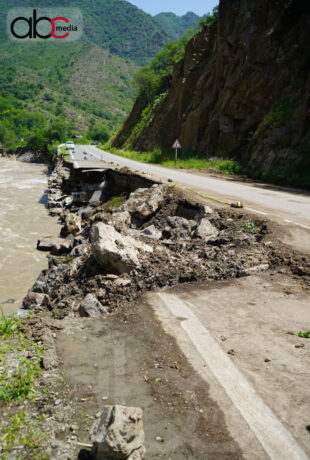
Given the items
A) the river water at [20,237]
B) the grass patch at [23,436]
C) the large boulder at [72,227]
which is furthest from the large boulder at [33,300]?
the large boulder at [72,227]

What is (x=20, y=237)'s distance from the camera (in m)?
15.8

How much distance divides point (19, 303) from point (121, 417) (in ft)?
22.7

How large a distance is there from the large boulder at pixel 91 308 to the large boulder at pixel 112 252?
944 mm

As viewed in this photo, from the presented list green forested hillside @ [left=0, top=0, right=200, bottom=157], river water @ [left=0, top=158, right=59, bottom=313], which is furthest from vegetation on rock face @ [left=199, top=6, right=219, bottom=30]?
green forested hillside @ [left=0, top=0, right=200, bottom=157]

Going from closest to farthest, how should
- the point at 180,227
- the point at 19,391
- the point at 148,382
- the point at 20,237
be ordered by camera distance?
the point at 19,391 → the point at 148,382 → the point at 180,227 → the point at 20,237

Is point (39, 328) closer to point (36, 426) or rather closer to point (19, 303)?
point (36, 426)

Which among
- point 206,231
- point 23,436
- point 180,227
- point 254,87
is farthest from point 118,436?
point 254,87

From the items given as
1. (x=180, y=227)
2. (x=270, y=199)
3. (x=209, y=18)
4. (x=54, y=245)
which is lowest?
(x=54, y=245)

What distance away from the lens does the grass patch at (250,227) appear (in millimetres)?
8523

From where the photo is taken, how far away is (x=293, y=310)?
5.25 metres

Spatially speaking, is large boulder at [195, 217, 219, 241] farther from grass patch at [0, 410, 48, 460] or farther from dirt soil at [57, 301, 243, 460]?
grass patch at [0, 410, 48, 460]

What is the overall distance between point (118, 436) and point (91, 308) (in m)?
3.10

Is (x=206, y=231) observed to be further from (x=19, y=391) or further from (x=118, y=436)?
(x=118, y=436)

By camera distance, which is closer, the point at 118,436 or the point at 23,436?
the point at 118,436
